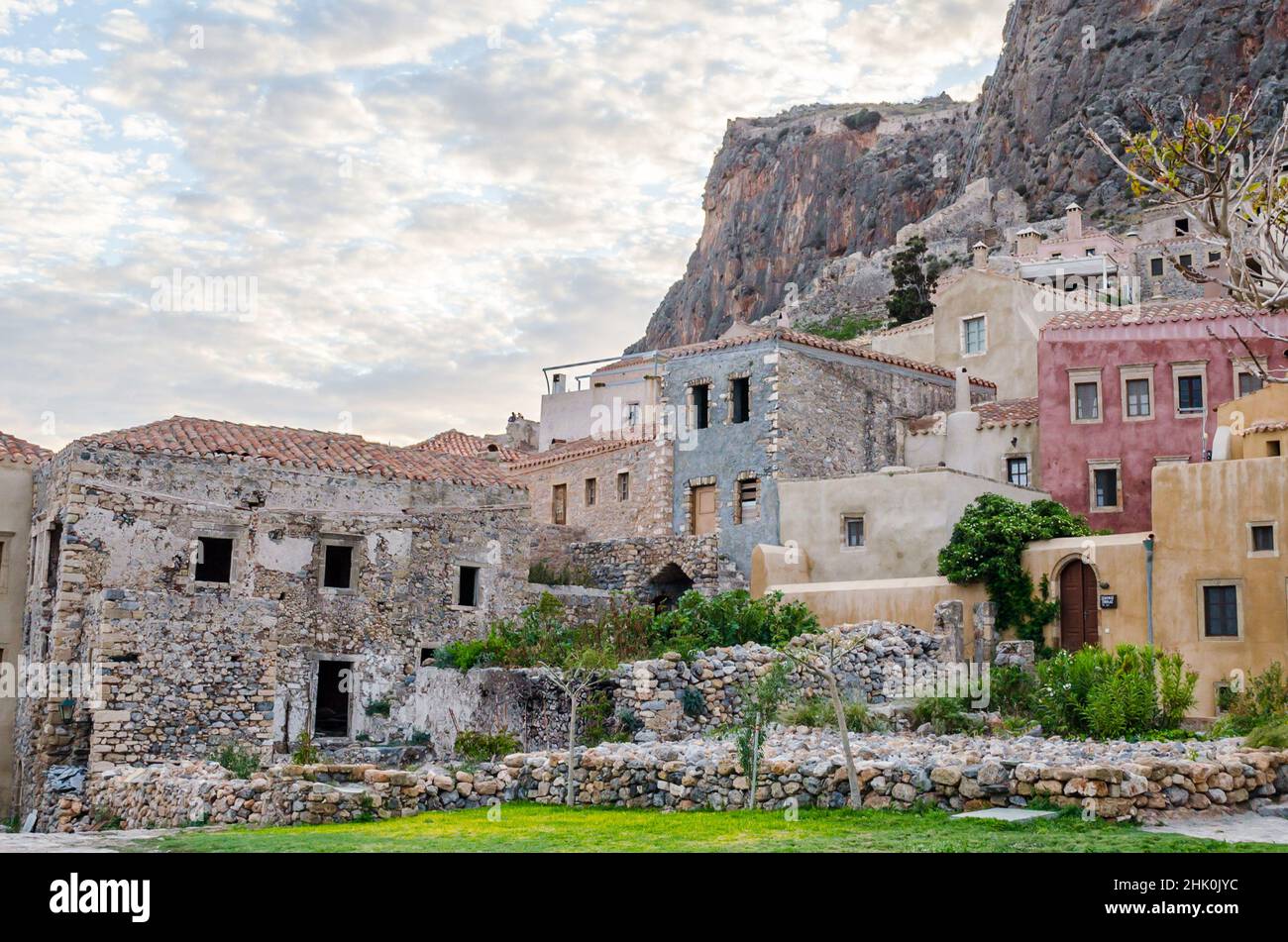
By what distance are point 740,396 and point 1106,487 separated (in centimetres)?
1023

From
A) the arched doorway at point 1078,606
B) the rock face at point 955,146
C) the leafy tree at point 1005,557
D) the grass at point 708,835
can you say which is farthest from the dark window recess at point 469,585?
the rock face at point 955,146

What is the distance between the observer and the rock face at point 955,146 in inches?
3688

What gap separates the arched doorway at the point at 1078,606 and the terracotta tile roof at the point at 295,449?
504 inches

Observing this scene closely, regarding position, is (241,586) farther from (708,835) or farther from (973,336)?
(973,336)

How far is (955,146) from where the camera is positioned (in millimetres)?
121438

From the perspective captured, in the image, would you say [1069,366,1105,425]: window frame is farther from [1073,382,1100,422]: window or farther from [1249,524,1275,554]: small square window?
[1249,524,1275,554]: small square window

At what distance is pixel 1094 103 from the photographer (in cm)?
9831

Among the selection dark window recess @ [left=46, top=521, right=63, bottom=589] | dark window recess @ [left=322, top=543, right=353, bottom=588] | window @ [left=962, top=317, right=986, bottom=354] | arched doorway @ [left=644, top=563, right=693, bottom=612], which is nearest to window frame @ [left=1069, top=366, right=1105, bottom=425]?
window @ [left=962, top=317, right=986, bottom=354]

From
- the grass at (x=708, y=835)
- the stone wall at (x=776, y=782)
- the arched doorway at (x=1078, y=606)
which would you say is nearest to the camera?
the grass at (x=708, y=835)

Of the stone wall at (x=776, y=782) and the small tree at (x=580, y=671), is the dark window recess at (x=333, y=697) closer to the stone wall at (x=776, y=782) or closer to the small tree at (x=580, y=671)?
the small tree at (x=580, y=671)

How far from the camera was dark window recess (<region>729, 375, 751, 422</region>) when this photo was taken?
36.6 meters

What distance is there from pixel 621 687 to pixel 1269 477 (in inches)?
541

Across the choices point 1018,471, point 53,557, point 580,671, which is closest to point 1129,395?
point 1018,471
